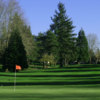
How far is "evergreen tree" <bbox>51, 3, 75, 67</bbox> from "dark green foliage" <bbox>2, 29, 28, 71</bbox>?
2137 cm

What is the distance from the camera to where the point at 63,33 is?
81.6 meters

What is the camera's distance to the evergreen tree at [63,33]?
81.7 meters

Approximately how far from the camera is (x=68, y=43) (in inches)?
3196

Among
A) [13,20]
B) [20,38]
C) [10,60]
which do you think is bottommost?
[10,60]

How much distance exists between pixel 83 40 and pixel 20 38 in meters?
50.7

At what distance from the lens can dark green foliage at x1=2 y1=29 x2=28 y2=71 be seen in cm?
6219

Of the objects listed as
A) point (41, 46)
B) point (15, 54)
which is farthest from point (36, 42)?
point (15, 54)

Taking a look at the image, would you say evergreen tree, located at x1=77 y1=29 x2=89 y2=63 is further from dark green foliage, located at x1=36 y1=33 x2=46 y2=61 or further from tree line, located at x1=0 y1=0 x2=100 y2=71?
dark green foliage, located at x1=36 y1=33 x2=46 y2=61

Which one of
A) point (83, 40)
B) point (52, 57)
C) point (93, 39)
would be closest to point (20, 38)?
point (52, 57)

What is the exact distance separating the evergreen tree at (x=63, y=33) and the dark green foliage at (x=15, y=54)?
2137 cm

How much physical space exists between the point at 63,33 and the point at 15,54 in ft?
76.6

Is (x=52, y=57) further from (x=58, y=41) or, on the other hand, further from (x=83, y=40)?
(x=83, y=40)
